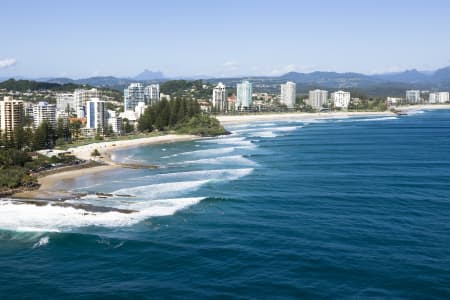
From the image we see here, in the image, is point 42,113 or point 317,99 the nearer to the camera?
point 42,113

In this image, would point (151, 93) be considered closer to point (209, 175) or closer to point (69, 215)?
point (209, 175)

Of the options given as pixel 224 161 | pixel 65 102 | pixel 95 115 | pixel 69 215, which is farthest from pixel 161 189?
pixel 65 102

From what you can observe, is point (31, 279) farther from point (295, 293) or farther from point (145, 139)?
point (145, 139)

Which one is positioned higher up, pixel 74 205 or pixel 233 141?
pixel 233 141

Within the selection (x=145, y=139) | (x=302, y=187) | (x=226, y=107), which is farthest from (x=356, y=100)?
(x=302, y=187)

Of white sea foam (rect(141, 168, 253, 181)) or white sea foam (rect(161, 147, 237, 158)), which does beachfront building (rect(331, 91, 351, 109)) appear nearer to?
white sea foam (rect(161, 147, 237, 158))

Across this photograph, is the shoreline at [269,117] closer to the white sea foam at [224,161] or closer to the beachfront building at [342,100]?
the beachfront building at [342,100]

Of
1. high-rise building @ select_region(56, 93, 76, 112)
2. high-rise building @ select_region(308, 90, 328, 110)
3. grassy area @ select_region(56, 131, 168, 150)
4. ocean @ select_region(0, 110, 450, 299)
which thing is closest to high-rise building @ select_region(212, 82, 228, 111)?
high-rise building @ select_region(56, 93, 76, 112)
